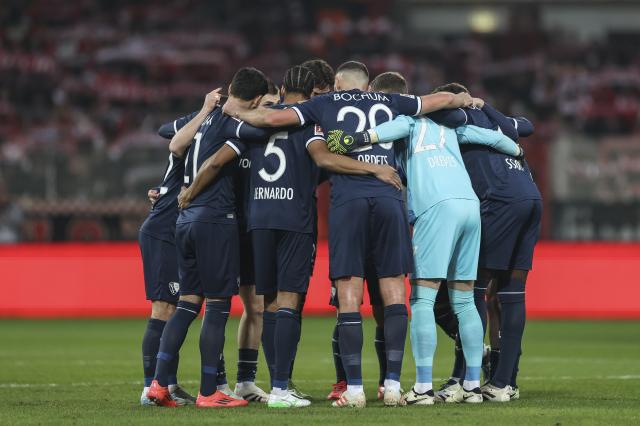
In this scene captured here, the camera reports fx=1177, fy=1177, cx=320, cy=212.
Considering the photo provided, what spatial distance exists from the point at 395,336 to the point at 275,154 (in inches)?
56.8

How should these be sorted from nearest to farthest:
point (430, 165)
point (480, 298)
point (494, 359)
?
point (430, 165), point (480, 298), point (494, 359)

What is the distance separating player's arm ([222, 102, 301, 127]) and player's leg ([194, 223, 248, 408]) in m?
0.72

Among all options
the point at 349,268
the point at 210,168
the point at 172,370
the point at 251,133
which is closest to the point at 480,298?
the point at 349,268

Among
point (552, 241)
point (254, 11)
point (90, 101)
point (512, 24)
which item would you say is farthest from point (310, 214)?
point (512, 24)

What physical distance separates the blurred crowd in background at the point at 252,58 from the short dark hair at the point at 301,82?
1264cm

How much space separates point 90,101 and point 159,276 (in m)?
17.3

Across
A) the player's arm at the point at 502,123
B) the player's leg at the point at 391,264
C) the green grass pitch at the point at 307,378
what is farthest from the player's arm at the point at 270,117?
the green grass pitch at the point at 307,378

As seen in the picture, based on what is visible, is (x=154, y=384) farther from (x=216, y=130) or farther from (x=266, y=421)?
(x=216, y=130)

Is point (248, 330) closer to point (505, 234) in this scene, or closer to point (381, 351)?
point (381, 351)

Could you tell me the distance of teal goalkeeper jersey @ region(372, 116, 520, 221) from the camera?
775cm

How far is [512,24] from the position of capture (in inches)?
1157

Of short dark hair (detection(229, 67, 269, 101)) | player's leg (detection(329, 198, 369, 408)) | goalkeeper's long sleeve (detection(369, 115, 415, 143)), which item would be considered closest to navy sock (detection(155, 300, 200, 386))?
player's leg (detection(329, 198, 369, 408))

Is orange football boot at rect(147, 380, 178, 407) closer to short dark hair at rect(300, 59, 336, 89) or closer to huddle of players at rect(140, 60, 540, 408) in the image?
huddle of players at rect(140, 60, 540, 408)

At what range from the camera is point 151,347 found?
27.1 feet
